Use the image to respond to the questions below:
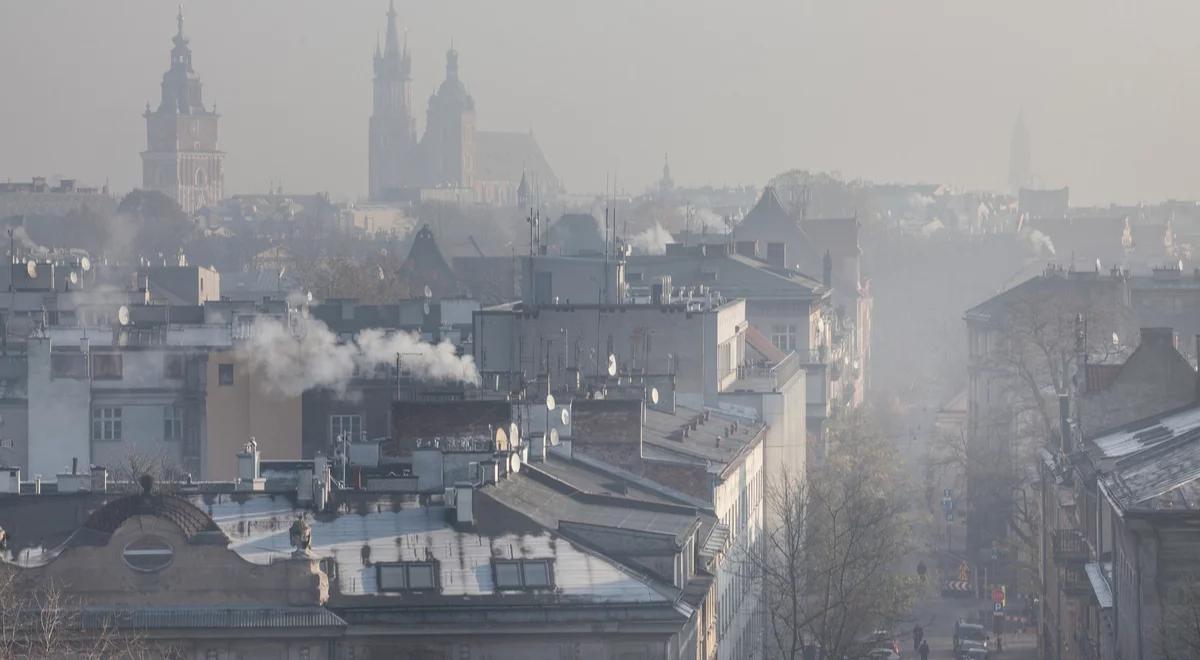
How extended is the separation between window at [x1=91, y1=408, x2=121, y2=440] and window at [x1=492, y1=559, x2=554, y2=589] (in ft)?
96.7

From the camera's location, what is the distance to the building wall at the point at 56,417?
72938 millimetres

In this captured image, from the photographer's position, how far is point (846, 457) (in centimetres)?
8906

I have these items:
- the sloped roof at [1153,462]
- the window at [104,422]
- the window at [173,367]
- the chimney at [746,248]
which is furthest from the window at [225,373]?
the chimney at [746,248]

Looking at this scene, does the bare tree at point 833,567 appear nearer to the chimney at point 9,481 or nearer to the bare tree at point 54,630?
the bare tree at point 54,630

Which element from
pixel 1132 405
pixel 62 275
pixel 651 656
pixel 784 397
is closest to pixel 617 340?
pixel 784 397

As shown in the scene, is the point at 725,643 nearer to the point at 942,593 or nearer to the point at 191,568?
the point at 191,568

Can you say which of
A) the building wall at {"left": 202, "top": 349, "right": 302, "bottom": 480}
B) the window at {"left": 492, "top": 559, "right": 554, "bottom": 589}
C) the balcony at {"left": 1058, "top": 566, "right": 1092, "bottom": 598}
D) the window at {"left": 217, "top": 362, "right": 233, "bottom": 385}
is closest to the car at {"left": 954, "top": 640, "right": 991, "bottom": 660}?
the balcony at {"left": 1058, "top": 566, "right": 1092, "bottom": 598}

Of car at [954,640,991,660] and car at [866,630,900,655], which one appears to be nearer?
car at [866,630,900,655]

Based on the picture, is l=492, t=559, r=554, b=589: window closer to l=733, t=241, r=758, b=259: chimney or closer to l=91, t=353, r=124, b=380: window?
l=91, t=353, r=124, b=380: window

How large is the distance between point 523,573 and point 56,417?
3054 cm

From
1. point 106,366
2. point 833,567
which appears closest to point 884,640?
point 833,567

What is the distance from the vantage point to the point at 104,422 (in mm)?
73375

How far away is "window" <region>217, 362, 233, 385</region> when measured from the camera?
73.9m

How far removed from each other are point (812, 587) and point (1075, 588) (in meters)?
6.00
